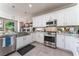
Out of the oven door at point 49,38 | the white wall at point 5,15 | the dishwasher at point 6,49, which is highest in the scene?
the white wall at point 5,15

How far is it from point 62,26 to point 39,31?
1170mm

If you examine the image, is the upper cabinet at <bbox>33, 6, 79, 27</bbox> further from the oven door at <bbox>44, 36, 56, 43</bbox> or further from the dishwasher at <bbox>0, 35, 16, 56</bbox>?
the dishwasher at <bbox>0, 35, 16, 56</bbox>

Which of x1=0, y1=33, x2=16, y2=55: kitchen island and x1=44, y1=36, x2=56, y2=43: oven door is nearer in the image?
x1=0, y1=33, x2=16, y2=55: kitchen island

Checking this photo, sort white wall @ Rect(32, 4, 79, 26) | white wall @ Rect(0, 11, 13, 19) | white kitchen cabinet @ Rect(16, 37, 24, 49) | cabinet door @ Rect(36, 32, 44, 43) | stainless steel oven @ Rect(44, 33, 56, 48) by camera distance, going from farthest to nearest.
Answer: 1. cabinet door @ Rect(36, 32, 44, 43)
2. stainless steel oven @ Rect(44, 33, 56, 48)
3. white wall @ Rect(32, 4, 79, 26)
4. white kitchen cabinet @ Rect(16, 37, 24, 49)
5. white wall @ Rect(0, 11, 13, 19)

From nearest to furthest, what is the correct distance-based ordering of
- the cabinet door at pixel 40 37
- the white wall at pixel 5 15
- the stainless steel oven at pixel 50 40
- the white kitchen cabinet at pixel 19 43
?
the white wall at pixel 5 15 < the white kitchen cabinet at pixel 19 43 < the stainless steel oven at pixel 50 40 < the cabinet door at pixel 40 37

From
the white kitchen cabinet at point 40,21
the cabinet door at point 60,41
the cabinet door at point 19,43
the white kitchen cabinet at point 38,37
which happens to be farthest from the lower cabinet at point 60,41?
the cabinet door at point 19,43

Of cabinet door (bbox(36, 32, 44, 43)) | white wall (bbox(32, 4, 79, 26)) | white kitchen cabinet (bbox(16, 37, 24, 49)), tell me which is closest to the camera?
white kitchen cabinet (bbox(16, 37, 24, 49))

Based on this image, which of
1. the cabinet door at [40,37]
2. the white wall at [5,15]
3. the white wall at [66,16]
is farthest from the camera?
the cabinet door at [40,37]

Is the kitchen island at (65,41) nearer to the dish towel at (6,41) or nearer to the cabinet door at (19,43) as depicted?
the cabinet door at (19,43)

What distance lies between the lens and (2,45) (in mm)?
1588

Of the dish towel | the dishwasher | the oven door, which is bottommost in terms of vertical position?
the dishwasher

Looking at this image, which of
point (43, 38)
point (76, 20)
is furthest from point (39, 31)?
point (76, 20)

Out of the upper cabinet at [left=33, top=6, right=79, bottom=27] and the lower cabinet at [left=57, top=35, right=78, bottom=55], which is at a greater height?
the upper cabinet at [left=33, top=6, right=79, bottom=27]

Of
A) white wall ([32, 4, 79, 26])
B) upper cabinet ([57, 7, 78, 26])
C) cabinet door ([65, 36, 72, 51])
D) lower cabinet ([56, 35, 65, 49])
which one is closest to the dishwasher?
white wall ([32, 4, 79, 26])
